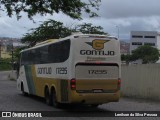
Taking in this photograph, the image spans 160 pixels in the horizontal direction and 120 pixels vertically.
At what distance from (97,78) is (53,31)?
42186 millimetres

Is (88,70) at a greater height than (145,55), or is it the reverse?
(145,55)

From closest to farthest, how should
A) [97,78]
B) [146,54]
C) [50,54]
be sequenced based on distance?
[97,78] → [50,54] → [146,54]

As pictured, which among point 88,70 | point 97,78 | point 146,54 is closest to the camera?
point 88,70

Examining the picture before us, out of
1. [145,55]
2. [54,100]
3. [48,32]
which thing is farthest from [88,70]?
[145,55]

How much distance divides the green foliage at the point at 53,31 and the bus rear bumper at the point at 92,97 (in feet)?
135

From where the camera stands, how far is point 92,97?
17422 millimetres

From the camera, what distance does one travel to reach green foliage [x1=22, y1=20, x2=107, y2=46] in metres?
59.2

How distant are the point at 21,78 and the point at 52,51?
370 inches

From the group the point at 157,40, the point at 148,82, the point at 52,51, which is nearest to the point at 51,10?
the point at 52,51

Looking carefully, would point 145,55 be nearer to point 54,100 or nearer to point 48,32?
point 48,32

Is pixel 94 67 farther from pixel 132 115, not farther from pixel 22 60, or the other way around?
pixel 22 60

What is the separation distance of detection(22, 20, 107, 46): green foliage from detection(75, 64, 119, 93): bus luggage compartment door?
4090 cm

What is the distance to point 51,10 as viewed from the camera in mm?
13648

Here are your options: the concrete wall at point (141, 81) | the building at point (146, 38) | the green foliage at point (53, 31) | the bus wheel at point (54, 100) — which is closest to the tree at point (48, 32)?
the green foliage at point (53, 31)
